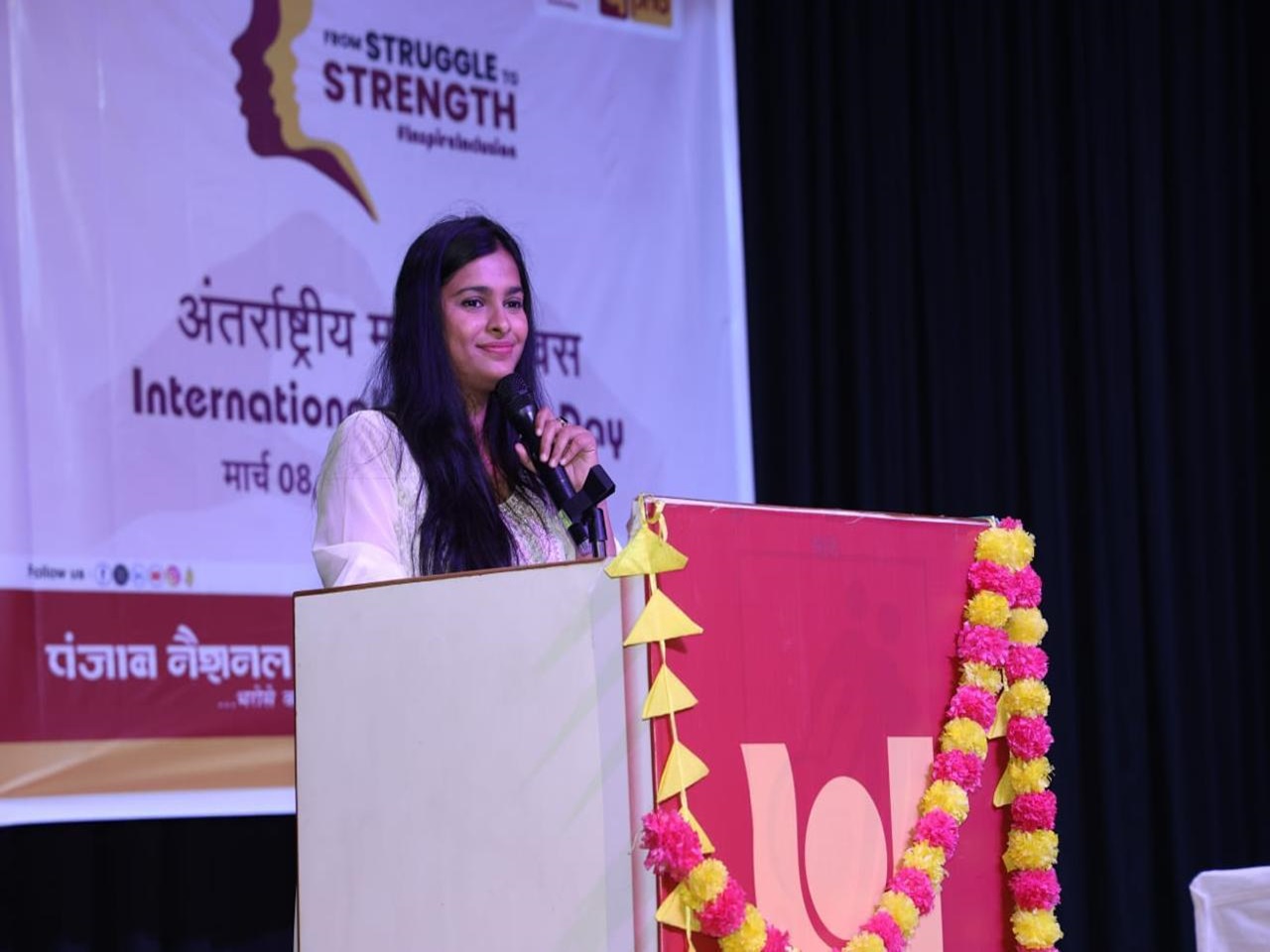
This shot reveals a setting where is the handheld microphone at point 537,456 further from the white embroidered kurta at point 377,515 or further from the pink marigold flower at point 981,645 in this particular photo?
the pink marigold flower at point 981,645

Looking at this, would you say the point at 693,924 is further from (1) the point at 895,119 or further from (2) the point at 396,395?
(1) the point at 895,119

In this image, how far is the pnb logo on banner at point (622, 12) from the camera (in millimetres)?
4125

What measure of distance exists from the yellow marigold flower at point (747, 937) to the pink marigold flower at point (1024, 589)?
1.86 feet

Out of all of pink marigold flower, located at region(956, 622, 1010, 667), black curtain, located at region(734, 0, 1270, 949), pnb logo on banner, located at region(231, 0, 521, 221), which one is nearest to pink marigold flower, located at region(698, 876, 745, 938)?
pink marigold flower, located at region(956, 622, 1010, 667)

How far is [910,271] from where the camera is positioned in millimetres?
4668

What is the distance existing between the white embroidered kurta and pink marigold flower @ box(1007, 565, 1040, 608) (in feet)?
1.82

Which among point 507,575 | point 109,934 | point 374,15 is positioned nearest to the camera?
point 507,575

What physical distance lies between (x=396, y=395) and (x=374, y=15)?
5.68 ft

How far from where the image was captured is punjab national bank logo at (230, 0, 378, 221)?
363cm

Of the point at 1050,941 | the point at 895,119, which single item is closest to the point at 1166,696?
the point at 895,119

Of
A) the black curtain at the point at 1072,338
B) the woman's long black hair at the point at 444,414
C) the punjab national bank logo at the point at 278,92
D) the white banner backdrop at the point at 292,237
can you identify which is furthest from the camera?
the black curtain at the point at 1072,338

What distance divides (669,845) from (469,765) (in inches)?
9.8

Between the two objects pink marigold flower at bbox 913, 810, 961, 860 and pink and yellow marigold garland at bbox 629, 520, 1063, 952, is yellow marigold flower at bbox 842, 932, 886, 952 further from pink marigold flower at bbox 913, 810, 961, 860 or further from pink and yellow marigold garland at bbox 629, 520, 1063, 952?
pink marigold flower at bbox 913, 810, 961, 860

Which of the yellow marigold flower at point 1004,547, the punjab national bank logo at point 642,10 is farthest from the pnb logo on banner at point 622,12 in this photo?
the yellow marigold flower at point 1004,547
